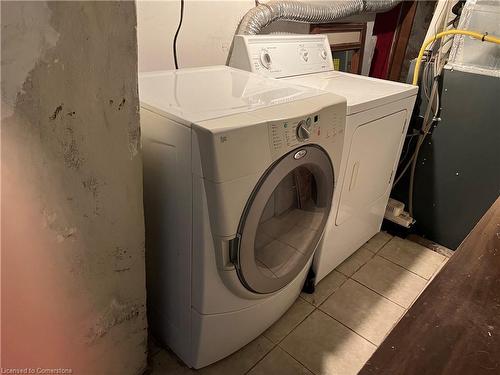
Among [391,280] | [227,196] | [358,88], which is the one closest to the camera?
[227,196]

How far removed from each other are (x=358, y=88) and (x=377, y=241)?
0.99 metres

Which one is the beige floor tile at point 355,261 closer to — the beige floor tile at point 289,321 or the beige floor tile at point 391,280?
the beige floor tile at point 391,280

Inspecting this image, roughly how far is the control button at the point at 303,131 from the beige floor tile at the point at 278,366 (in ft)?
2.87

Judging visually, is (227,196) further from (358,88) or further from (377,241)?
(377,241)

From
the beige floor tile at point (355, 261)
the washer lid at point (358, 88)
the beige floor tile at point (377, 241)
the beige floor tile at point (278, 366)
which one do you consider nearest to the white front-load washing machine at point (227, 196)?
the beige floor tile at point (278, 366)

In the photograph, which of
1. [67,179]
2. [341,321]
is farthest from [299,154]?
[341,321]

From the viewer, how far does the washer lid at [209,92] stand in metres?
1.01

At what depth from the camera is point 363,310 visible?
167 cm

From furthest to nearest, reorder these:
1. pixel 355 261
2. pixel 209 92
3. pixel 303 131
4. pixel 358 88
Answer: pixel 355 261 → pixel 358 88 → pixel 209 92 → pixel 303 131

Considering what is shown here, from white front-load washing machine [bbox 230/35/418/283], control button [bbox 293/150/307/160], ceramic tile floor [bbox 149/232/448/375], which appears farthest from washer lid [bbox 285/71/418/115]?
ceramic tile floor [bbox 149/232/448/375]

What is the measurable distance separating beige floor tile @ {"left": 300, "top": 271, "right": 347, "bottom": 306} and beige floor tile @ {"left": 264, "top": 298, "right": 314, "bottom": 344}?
4cm

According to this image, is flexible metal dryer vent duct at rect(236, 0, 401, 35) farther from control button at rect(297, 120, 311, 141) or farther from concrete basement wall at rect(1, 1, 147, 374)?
concrete basement wall at rect(1, 1, 147, 374)

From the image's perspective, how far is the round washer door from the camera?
3.45 ft

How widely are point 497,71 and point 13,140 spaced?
1.94 m
